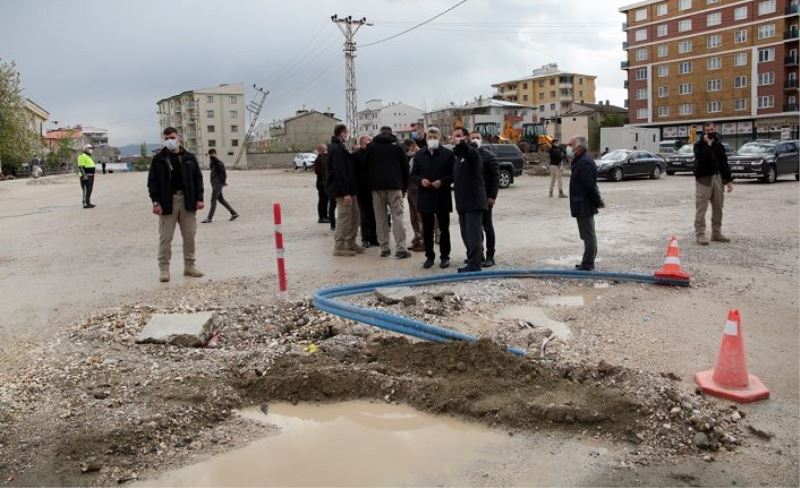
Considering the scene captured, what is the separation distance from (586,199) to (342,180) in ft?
12.2

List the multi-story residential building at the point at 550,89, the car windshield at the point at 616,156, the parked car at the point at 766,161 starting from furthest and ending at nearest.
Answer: the multi-story residential building at the point at 550,89
the car windshield at the point at 616,156
the parked car at the point at 766,161

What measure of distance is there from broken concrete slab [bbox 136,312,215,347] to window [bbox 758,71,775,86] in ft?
282

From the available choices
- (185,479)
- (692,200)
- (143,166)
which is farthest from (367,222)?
(143,166)

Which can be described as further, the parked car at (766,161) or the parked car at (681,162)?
the parked car at (681,162)

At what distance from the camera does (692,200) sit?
1973 centimetres

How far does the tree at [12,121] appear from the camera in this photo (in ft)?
160

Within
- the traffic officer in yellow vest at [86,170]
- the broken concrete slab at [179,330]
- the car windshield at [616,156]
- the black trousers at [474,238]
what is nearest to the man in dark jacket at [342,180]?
the black trousers at [474,238]

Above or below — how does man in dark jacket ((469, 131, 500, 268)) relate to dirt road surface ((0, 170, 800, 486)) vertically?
above

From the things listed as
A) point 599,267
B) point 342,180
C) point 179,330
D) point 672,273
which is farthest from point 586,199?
point 179,330

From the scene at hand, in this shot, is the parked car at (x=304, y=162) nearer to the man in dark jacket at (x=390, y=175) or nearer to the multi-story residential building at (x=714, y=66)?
the man in dark jacket at (x=390, y=175)

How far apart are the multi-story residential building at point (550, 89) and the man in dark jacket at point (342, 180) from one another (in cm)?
12650

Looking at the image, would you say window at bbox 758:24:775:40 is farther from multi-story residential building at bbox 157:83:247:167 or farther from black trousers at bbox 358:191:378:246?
multi-story residential building at bbox 157:83:247:167

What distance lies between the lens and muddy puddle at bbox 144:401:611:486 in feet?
12.7

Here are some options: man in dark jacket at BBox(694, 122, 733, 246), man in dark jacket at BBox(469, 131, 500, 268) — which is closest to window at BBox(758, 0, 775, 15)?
man in dark jacket at BBox(694, 122, 733, 246)
